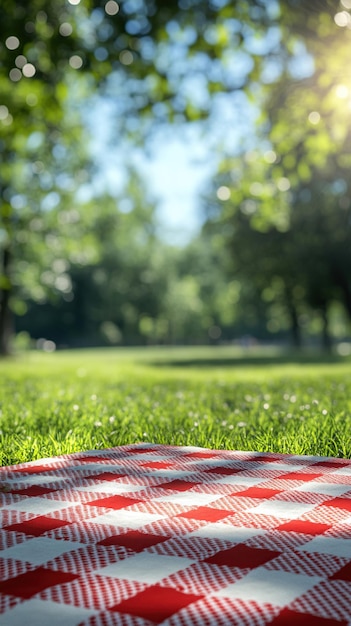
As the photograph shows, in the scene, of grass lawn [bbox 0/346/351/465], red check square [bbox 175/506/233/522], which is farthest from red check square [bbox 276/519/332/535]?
grass lawn [bbox 0/346/351/465]

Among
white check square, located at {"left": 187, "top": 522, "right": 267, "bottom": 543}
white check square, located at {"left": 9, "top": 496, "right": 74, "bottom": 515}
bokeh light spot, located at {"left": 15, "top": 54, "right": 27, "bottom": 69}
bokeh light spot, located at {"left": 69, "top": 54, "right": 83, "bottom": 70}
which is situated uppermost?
bokeh light spot, located at {"left": 69, "top": 54, "right": 83, "bottom": 70}

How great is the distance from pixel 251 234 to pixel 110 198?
738 centimetres

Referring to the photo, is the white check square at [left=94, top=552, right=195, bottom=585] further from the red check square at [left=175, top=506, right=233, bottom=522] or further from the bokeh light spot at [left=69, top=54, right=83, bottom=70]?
the bokeh light spot at [left=69, top=54, right=83, bottom=70]

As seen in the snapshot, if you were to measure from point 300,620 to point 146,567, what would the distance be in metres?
0.70

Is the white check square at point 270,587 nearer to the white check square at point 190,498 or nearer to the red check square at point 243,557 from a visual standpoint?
the red check square at point 243,557

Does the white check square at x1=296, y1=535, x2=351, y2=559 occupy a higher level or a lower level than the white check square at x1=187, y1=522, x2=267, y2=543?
lower

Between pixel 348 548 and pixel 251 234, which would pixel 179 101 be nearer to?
pixel 348 548

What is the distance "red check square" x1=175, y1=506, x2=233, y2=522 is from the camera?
3.54m

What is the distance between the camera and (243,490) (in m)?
4.12

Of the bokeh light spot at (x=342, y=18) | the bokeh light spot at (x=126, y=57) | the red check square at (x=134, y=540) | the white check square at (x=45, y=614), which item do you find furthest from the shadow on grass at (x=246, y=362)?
the white check square at (x=45, y=614)

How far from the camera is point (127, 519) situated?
3516 mm

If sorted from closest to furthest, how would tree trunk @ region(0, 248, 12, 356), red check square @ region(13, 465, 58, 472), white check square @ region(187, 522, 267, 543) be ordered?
white check square @ region(187, 522, 267, 543) → red check square @ region(13, 465, 58, 472) → tree trunk @ region(0, 248, 12, 356)

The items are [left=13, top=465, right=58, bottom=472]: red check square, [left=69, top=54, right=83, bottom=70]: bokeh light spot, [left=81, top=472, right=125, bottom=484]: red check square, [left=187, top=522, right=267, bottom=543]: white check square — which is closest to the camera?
[left=187, top=522, right=267, bottom=543]: white check square

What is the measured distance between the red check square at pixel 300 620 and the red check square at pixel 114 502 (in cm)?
153
